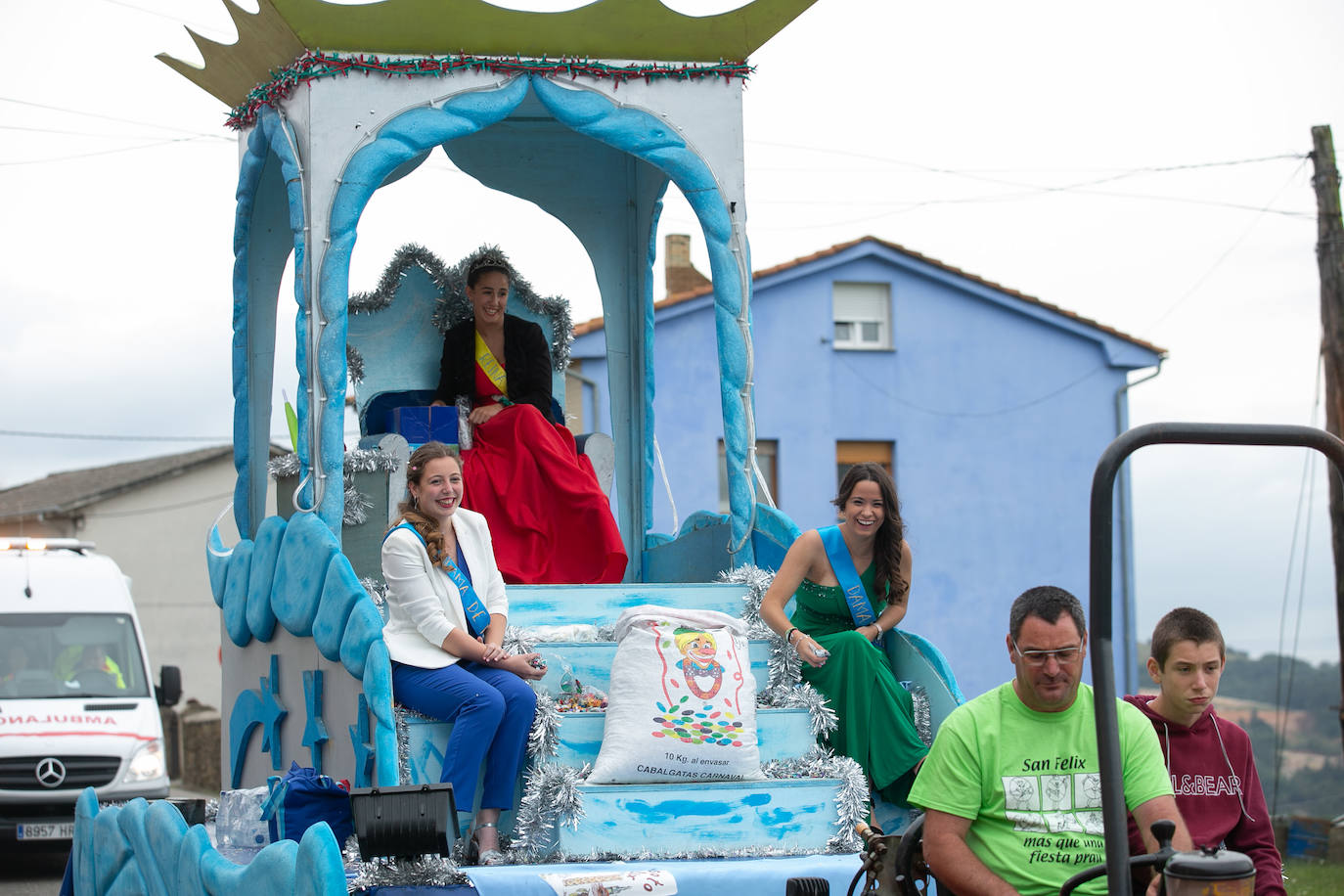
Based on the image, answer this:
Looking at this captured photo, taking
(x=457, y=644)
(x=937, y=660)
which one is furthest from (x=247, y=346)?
(x=937, y=660)

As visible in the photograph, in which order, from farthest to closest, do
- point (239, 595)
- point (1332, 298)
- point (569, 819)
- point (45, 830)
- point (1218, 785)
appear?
point (1332, 298)
point (45, 830)
point (239, 595)
point (569, 819)
point (1218, 785)

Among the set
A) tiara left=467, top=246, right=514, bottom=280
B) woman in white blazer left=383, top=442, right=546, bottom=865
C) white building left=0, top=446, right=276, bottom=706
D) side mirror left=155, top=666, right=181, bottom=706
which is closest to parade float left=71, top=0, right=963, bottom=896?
woman in white blazer left=383, top=442, right=546, bottom=865

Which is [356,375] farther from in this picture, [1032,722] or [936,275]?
[936,275]

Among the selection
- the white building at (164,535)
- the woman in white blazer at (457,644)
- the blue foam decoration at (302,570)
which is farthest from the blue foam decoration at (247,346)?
the white building at (164,535)

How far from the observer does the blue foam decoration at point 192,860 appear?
596cm

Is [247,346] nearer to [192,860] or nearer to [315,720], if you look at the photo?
[315,720]

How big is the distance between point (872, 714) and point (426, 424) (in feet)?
9.80

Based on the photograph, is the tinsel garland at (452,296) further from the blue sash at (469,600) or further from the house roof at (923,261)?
the house roof at (923,261)

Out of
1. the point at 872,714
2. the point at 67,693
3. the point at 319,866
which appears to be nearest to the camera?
the point at 319,866

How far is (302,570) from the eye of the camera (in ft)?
22.5

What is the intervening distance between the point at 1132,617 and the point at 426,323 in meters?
17.8

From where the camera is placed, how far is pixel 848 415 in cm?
2352

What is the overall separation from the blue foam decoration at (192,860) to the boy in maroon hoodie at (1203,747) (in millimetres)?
3498

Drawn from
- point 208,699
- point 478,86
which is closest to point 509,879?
point 478,86
